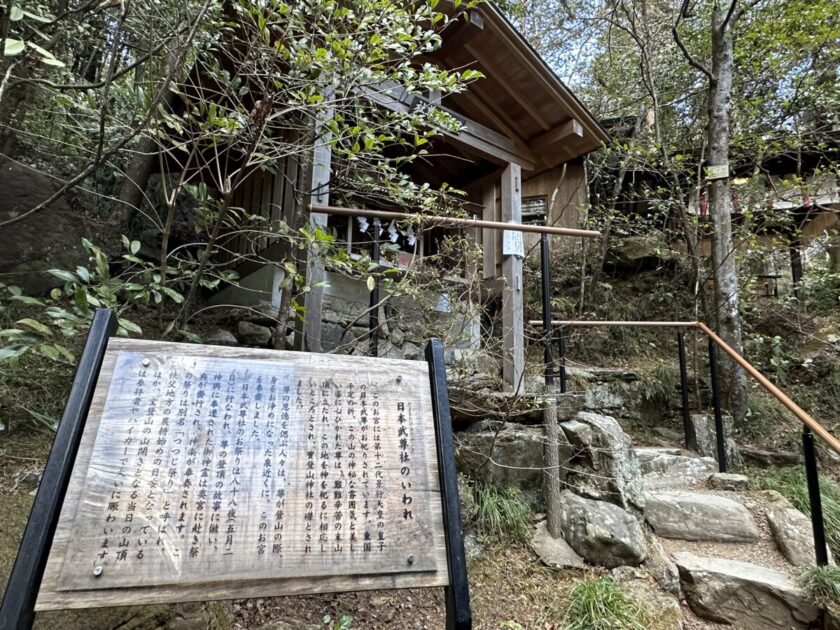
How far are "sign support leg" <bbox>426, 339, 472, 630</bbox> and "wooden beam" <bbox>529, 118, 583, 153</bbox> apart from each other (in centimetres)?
358

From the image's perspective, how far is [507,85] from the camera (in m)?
4.27

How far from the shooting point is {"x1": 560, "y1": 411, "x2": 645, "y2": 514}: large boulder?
122 inches

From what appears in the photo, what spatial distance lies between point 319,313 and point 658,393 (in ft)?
16.2

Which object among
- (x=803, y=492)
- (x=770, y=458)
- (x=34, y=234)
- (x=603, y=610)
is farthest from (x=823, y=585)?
(x=34, y=234)

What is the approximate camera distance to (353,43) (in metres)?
2.35

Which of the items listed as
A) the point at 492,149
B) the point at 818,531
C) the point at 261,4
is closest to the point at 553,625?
the point at 818,531

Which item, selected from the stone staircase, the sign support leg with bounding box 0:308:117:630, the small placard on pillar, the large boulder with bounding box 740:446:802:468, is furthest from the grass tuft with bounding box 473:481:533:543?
the large boulder with bounding box 740:446:802:468

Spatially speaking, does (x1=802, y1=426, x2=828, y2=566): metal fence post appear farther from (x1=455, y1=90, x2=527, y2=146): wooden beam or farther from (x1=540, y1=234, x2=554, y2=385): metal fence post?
(x1=455, y1=90, x2=527, y2=146): wooden beam

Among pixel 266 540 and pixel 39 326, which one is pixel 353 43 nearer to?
pixel 39 326

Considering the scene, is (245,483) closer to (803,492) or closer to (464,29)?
(464,29)

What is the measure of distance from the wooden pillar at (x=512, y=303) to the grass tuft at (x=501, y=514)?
85cm

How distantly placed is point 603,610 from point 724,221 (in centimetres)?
502

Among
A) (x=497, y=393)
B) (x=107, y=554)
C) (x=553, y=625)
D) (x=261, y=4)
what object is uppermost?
(x=261, y=4)

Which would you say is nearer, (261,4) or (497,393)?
(261,4)
